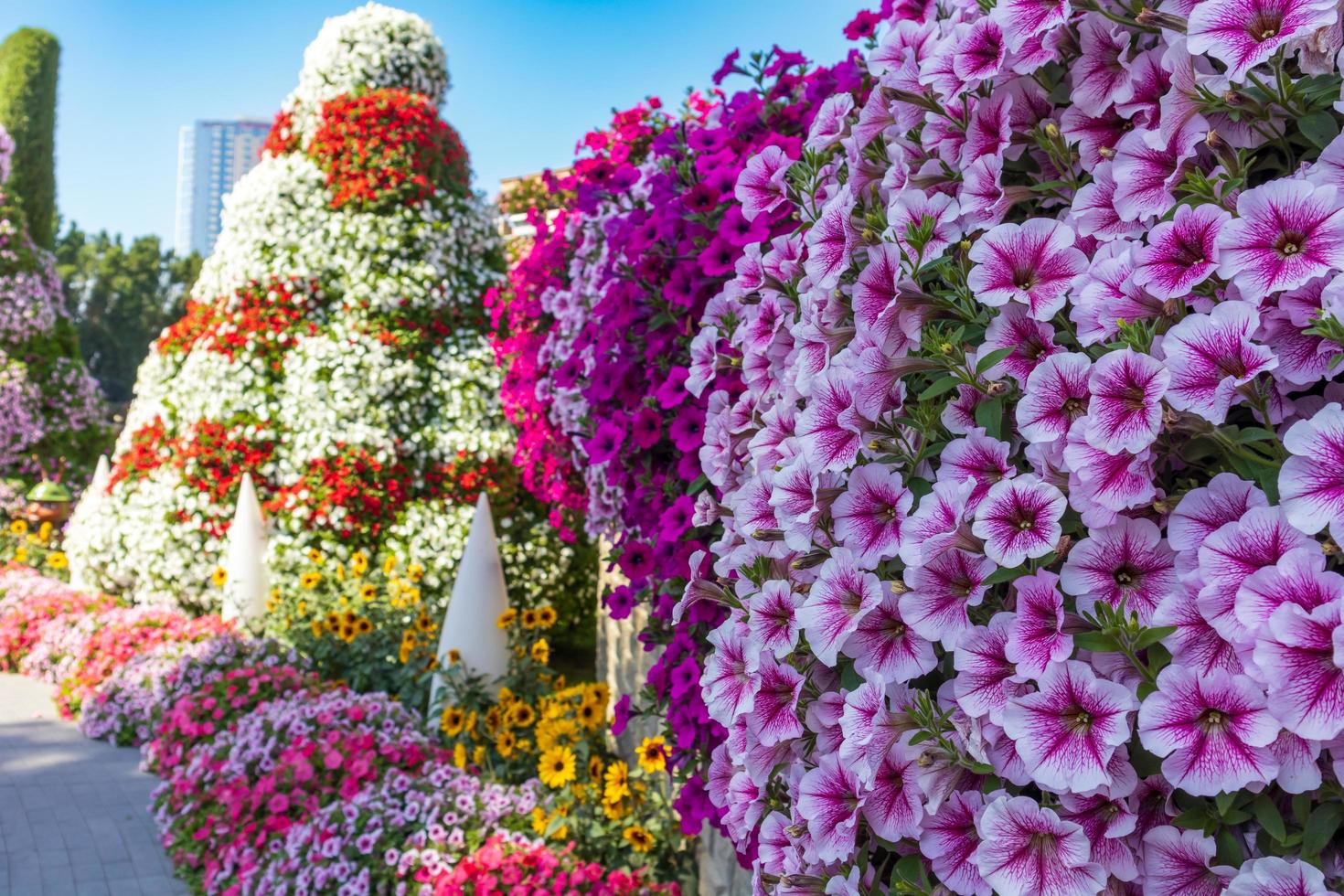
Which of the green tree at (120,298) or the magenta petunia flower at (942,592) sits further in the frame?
the green tree at (120,298)

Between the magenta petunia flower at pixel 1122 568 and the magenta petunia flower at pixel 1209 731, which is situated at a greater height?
the magenta petunia flower at pixel 1122 568

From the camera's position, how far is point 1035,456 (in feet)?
3.60

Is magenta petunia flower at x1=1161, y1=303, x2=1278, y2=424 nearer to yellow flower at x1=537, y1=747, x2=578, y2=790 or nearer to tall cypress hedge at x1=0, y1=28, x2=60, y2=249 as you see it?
yellow flower at x1=537, y1=747, x2=578, y2=790

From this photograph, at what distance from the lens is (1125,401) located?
38.9 inches

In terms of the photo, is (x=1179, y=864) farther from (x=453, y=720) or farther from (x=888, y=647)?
(x=453, y=720)

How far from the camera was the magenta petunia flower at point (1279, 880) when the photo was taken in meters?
0.86

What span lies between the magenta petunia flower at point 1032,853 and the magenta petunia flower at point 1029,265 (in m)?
0.54

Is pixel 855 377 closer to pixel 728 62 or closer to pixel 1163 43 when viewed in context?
pixel 1163 43

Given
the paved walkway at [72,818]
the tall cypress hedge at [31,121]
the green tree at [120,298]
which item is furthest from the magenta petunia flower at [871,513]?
the green tree at [120,298]

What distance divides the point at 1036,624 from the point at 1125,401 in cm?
25

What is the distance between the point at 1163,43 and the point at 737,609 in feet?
3.14

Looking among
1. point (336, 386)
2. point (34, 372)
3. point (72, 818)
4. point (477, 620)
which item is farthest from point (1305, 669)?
point (34, 372)

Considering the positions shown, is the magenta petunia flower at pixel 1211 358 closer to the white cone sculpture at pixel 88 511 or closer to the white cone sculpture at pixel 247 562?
the white cone sculpture at pixel 247 562

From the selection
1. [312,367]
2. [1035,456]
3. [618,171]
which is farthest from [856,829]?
[312,367]
